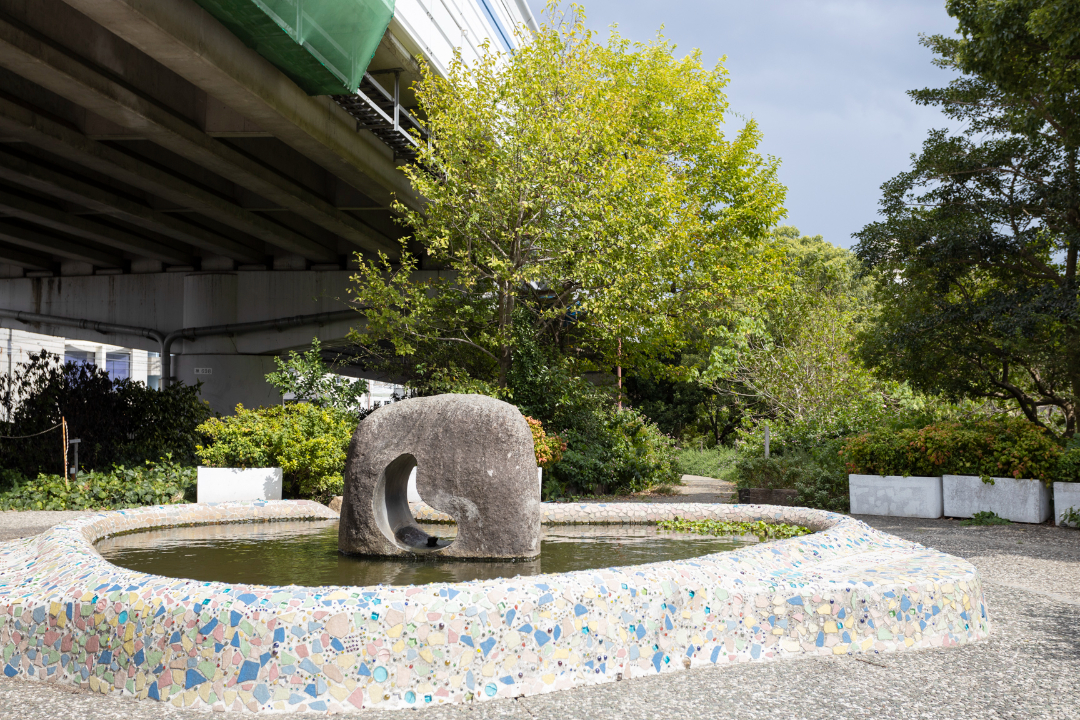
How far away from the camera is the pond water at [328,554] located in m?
6.03

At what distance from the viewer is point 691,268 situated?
19906 millimetres

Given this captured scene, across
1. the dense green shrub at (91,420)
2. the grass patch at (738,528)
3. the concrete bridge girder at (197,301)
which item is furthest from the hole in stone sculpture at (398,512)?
the concrete bridge girder at (197,301)

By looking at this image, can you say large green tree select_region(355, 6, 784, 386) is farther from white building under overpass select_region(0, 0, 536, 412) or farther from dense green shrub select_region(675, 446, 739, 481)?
dense green shrub select_region(675, 446, 739, 481)

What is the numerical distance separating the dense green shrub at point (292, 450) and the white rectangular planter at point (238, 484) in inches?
9.7

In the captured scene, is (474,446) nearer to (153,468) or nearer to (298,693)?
(298,693)

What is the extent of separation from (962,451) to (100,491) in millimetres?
13386

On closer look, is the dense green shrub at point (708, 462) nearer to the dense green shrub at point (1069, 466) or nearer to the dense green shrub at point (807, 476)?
the dense green shrub at point (807, 476)

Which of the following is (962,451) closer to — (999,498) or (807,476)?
(999,498)

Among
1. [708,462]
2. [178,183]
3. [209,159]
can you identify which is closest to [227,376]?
[178,183]

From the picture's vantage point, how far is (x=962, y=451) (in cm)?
Answer: 1151

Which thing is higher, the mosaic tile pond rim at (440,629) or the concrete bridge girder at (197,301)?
the concrete bridge girder at (197,301)

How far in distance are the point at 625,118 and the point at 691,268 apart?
178 inches

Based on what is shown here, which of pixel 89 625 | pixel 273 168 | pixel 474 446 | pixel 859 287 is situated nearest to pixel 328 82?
pixel 273 168

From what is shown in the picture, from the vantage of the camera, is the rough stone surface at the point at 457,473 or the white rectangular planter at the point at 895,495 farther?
the white rectangular planter at the point at 895,495
